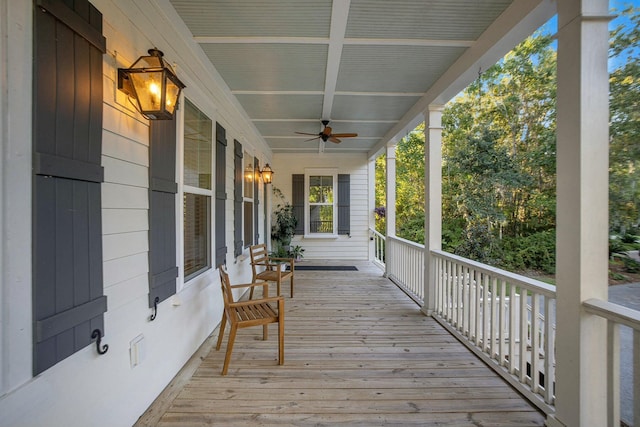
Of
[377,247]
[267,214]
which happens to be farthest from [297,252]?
[377,247]

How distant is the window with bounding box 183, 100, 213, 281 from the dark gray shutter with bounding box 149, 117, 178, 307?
0.28 meters

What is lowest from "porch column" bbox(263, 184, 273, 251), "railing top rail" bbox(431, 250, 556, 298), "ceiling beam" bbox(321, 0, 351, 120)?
"railing top rail" bbox(431, 250, 556, 298)

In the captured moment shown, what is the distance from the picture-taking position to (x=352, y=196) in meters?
6.86

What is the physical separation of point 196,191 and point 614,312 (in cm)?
291

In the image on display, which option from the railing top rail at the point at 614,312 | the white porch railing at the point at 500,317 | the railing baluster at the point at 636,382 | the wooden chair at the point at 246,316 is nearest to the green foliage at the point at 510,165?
the white porch railing at the point at 500,317

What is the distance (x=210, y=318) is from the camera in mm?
2830

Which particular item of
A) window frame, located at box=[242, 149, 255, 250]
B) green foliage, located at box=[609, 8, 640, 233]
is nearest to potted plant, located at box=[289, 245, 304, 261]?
window frame, located at box=[242, 149, 255, 250]

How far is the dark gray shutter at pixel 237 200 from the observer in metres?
3.65

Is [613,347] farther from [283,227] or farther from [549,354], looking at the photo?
[283,227]

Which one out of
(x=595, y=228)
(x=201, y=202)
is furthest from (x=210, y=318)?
(x=595, y=228)

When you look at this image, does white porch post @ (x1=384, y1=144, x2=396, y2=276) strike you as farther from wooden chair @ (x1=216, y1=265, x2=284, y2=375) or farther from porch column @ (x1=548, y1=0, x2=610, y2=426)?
porch column @ (x1=548, y1=0, x2=610, y2=426)

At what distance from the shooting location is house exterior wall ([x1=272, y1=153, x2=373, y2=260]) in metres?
6.83

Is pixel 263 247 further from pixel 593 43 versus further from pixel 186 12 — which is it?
pixel 593 43

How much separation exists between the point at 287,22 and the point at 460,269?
2.75 meters
